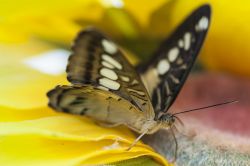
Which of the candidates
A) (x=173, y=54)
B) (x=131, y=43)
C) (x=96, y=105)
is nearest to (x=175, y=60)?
(x=173, y=54)

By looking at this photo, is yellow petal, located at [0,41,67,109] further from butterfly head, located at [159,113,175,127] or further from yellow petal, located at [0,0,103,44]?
butterfly head, located at [159,113,175,127]

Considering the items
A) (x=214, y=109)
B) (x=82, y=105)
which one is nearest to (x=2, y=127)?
(x=82, y=105)

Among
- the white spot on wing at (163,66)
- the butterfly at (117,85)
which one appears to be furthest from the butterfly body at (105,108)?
the white spot on wing at (163,66)

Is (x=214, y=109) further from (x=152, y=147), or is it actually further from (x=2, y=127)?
(x=2, y=127)

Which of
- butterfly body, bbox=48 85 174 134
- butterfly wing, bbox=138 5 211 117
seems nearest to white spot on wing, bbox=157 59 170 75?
butterfly wing, bbox=138 5 211 117

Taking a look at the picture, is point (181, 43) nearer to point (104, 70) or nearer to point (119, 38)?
point (104, 70)

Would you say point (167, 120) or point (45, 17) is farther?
point (45, 17)
